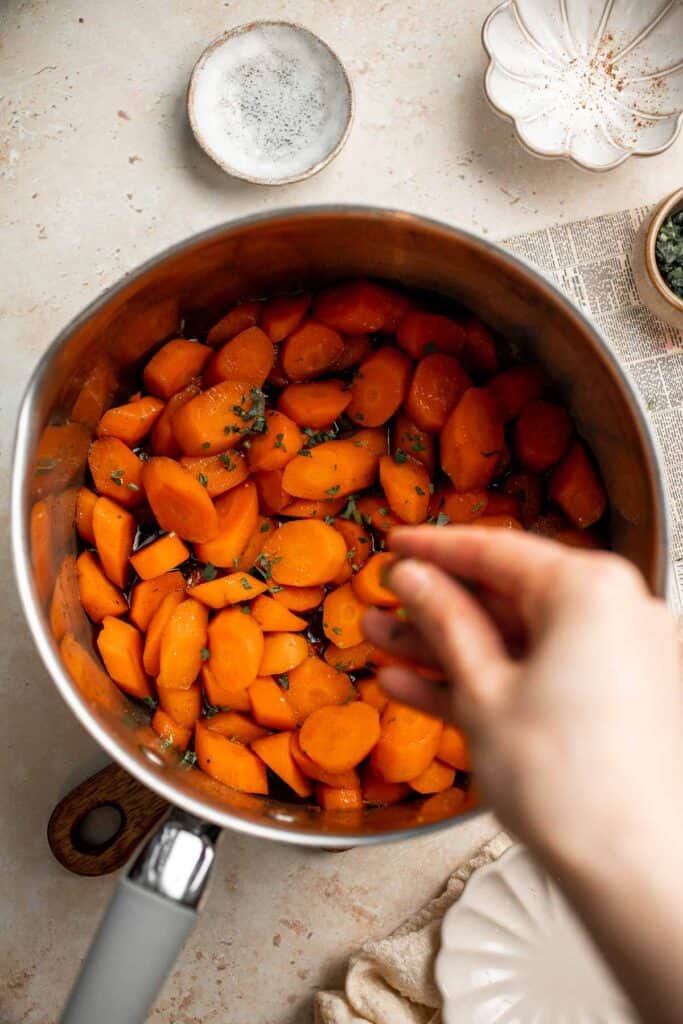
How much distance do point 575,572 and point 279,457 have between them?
0.59m

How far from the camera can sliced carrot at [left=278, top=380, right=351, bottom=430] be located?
1.09 m

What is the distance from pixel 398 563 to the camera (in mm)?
584

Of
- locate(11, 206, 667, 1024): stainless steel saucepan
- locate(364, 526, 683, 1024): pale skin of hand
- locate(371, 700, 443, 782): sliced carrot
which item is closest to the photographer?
locate(364, 526, 683, 1024): pale skin of hand

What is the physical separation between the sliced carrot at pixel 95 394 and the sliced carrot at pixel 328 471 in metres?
0.22

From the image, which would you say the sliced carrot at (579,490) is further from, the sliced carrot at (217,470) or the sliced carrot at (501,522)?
the sliced carrot at (217,470)

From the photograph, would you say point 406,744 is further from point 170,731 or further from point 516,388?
point 516,388

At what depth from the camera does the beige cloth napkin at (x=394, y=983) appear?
3.60 feet

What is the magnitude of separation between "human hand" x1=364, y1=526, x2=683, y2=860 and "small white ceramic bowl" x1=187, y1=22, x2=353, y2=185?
862 millimetres

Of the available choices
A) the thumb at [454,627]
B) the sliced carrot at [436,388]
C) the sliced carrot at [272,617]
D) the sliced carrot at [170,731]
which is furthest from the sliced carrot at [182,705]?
the thumb at [454,627]

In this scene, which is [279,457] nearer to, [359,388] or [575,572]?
[359,388]

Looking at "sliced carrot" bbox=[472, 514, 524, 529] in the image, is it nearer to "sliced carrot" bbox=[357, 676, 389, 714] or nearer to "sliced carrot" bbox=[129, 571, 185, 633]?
"sliced carrot" bbox=[357, 676, 389, 714]

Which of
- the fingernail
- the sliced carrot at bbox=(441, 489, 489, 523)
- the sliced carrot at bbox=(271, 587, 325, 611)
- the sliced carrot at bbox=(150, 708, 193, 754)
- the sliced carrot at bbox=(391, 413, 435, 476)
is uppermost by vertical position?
the fingernail

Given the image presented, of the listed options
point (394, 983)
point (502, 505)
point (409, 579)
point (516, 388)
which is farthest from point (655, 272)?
point (394, 983)

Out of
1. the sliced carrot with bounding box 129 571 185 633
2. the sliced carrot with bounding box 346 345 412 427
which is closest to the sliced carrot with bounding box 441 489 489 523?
the sliced carrot with bounding box 346 345 412 427
